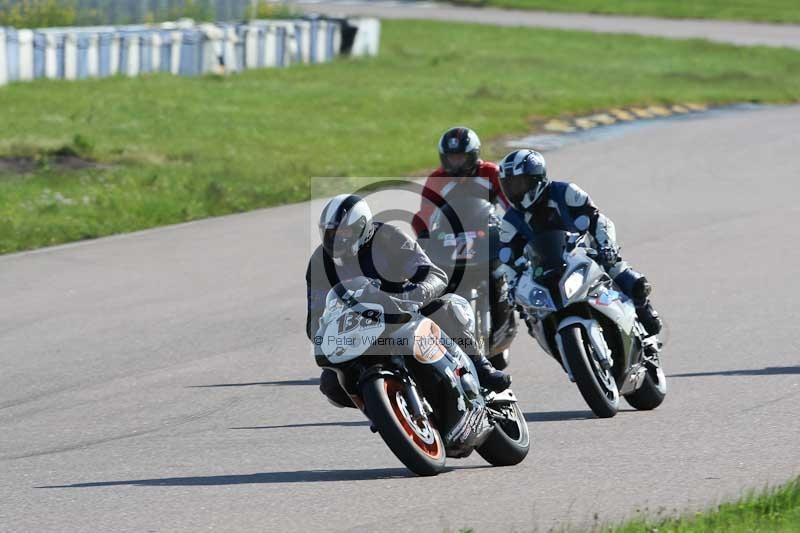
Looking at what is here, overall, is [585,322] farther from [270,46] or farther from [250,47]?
[270,46]

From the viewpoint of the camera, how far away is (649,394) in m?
9.11

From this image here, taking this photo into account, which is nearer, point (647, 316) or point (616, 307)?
point (616, 307)

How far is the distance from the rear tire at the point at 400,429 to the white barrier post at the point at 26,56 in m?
19.7

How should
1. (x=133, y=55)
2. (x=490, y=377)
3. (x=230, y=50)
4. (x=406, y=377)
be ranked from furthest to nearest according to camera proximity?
(x=230, y=50)
(x=133, y=55)
(x=490, y=377)
(x=406, y=377)

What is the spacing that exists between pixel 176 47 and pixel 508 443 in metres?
22.0

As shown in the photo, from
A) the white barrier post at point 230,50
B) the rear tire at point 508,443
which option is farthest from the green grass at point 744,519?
the white barrier post at point 230,50

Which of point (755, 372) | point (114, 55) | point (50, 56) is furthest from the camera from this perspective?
point (114, 55)

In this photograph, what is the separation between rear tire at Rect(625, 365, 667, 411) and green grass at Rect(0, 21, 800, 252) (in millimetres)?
8436

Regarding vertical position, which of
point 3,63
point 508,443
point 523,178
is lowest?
point 3,63

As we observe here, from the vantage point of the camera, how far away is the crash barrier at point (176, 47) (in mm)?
25625

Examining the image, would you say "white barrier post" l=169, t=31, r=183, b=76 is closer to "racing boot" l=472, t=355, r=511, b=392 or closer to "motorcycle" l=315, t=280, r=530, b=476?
"racing boot" l=472, t=355, r=511, b=392

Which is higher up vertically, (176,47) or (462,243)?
(462,243)

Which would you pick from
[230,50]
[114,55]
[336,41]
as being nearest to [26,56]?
[114,55]

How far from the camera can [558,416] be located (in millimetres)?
8930
